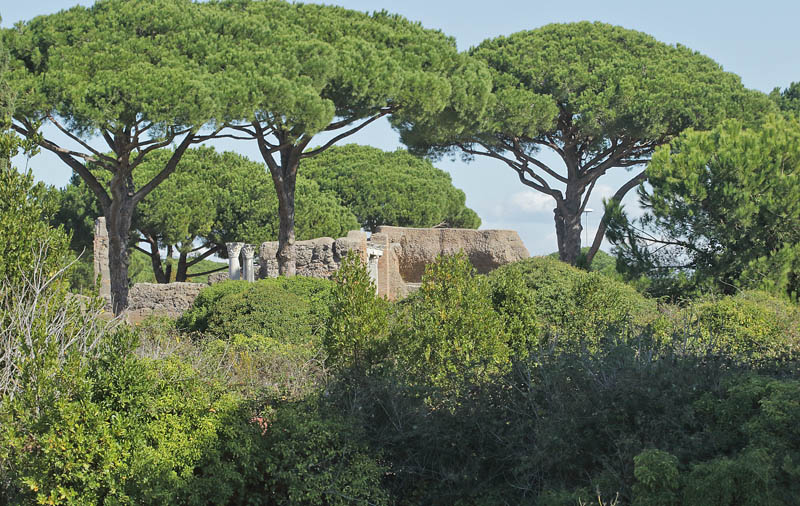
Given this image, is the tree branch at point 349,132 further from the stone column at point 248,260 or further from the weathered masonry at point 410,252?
the stone column at point 248,260

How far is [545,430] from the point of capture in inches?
253

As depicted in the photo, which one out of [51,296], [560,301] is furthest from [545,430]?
[560,301]

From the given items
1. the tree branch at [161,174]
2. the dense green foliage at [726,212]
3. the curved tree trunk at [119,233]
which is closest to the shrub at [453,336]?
the dense green foliage at [726,212]

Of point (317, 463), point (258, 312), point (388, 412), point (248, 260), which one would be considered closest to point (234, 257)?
point (248, 260)

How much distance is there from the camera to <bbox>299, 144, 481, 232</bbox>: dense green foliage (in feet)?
107

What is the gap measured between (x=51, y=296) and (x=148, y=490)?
205cm

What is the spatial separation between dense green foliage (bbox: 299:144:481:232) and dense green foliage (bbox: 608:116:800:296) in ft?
55.2

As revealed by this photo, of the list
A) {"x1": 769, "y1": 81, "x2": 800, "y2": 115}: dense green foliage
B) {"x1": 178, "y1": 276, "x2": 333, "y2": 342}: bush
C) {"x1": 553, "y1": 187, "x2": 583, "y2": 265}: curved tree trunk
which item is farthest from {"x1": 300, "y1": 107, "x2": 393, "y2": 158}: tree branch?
{"x1": 769, "y1": 81, "x2": 800, "y2": 115}: dense green foliage

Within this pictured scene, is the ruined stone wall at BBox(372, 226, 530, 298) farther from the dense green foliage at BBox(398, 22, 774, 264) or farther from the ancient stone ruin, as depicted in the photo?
the dense green foliage at BBox(398, 22, 774, 264)

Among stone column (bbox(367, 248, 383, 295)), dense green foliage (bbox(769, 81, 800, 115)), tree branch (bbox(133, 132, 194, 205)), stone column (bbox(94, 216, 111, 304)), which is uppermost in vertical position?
dense green foliage (bbox(769, 81, 800, 115))

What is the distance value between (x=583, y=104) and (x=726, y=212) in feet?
27.8

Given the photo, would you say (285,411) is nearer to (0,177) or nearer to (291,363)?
(291,363)

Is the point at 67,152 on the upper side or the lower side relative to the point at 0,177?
→ upper

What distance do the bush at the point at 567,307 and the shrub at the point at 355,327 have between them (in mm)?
1693
